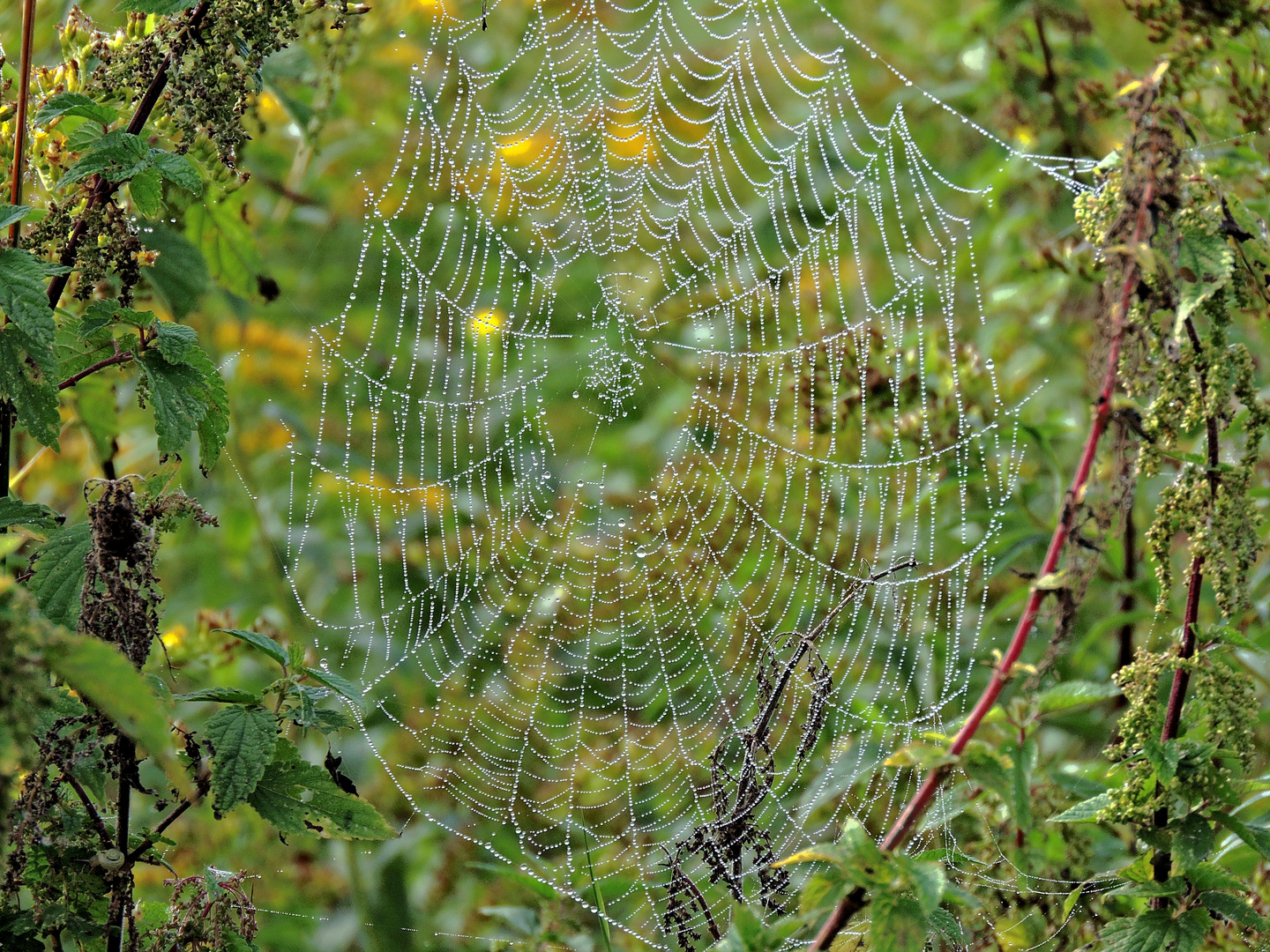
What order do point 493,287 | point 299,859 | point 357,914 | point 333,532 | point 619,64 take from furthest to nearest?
point 619,64 < point 493,287 < point 333,532 < point 299,859 < point 357,914

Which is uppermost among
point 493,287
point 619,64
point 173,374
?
point 619,64

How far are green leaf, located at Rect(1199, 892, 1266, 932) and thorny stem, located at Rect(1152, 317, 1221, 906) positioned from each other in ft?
0.18

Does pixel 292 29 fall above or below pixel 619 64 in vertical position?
below

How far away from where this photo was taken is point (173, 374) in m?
1.25

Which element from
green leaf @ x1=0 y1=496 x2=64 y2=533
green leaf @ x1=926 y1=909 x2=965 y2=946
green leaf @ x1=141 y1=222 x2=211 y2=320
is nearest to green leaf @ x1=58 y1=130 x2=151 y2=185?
green leaf @ x1=0 y1=496 x2=64 y2=533

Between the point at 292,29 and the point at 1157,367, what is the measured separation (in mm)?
1048

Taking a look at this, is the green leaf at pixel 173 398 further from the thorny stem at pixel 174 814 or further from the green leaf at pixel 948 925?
the green leaf at pixel 948 925

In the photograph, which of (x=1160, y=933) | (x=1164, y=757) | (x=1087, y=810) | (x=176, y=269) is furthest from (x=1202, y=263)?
(x=176, y=269)

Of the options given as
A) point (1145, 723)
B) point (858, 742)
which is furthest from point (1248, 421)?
point (858, 742)

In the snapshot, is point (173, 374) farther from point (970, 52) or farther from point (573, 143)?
point (573, 143)

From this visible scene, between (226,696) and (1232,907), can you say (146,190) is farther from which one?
(1232,907)

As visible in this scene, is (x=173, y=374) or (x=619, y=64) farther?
(x=619, y=64)

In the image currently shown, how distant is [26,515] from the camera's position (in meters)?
1.18

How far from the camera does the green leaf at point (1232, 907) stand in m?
1.19
